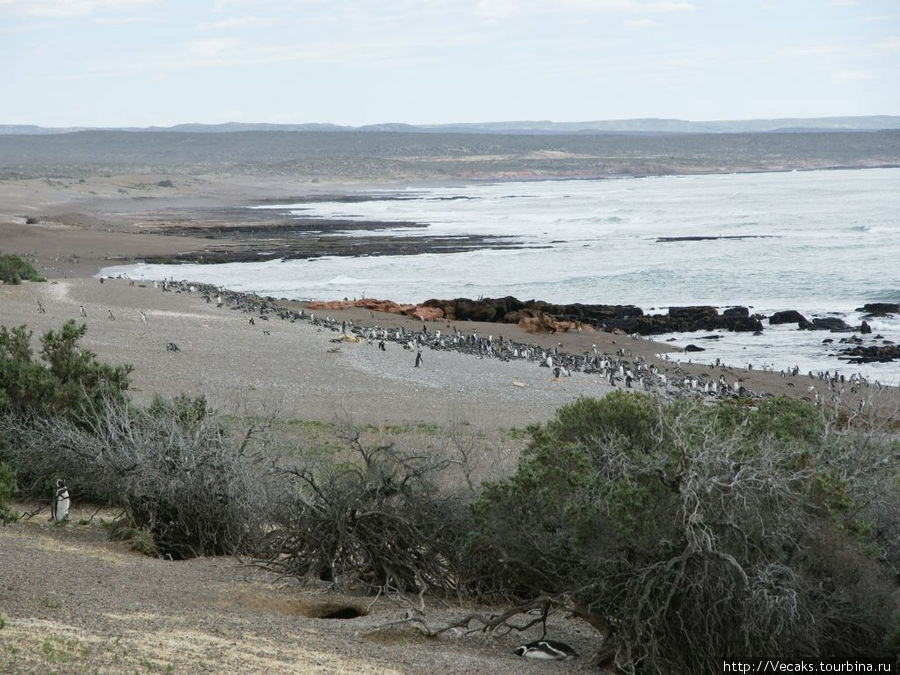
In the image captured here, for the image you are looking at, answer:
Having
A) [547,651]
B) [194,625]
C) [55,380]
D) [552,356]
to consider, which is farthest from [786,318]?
[194,625]

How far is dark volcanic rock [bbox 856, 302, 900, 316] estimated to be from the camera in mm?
34438

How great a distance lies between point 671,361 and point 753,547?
780 inches

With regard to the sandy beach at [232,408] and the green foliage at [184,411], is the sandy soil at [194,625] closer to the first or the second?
the sandy beach at [232,408]

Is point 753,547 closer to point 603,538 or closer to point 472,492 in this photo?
point 603,538

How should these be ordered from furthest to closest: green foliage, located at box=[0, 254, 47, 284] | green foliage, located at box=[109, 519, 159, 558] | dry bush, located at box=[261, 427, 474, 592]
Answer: green foliage, located at box=[0, 254, 47, 284] < green foliage, located at box=[109, 519, 159, 558] < dry bush, located at box=[261, 427, 474, 592]

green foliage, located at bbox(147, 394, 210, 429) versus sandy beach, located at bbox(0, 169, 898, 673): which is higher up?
green foliage, located at bbox(147, 394, 210, 429)

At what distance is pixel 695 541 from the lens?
8219 millimetres

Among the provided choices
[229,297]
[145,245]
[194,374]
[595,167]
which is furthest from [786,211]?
[595,167]

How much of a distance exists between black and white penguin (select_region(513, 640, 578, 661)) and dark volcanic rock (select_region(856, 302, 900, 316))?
28262 millimetres

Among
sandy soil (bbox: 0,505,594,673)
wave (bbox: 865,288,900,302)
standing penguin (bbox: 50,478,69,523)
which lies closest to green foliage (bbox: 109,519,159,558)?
sandy soil (bbox: 0,505,594,673)

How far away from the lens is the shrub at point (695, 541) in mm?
8367

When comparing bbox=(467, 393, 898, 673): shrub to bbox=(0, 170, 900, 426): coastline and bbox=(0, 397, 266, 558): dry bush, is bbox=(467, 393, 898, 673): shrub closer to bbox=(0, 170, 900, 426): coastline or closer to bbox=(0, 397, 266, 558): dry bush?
bbox=(0, 397, 266, 558): dry bush

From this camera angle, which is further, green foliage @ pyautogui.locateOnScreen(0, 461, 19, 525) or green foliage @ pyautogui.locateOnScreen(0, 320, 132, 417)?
green foliage @ pyautogui.locateOnScreen(0, 320, 132, 417)

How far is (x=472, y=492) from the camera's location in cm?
1105
